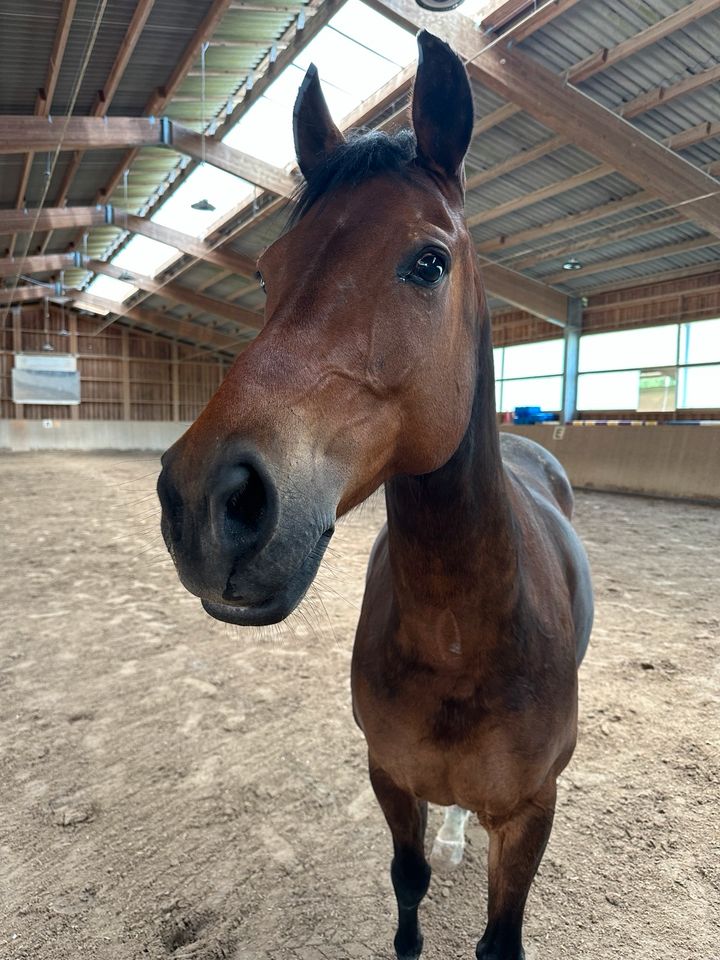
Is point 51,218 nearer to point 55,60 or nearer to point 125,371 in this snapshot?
point 55,60

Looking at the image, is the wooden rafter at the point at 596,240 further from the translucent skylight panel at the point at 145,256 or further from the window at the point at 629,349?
the translucent skylight panel at the point at 145,256

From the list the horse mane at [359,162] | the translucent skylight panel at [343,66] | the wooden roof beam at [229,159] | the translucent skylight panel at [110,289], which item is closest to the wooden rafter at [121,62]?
the wooden roof beam at [229,159]

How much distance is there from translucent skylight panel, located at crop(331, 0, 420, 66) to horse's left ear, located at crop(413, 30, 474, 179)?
6.93 metres

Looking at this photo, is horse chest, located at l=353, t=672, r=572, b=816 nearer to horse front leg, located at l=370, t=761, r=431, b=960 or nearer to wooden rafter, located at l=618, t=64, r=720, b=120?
horse front leg, located at l=370, t=761, r=431, b=960

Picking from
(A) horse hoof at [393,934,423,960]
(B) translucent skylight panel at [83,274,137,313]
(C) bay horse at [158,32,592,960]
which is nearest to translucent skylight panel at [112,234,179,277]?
(B) translucent skylight panel at [83,274,137,313]

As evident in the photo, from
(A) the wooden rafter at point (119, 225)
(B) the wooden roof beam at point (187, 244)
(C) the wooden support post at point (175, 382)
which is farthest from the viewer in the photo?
(C) the wooden support post at point (175, 382)

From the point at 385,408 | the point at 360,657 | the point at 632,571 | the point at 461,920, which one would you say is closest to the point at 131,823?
the point at 461,920

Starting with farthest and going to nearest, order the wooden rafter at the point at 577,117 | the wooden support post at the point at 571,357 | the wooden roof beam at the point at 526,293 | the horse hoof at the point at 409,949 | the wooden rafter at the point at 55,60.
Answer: the wooden support post at the point at 571,357
the wooden roof beam at the point at 526,293
the wooden rafter at the point at 577,117
the wooden rafter at the point at 55,60
the horse hoof at the point at 409,949

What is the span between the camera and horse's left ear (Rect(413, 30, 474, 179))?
111 centimetres

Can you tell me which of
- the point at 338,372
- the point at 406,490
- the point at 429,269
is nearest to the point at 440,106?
the point at 429,269

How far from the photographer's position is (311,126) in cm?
138

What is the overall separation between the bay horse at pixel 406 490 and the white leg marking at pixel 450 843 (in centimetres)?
43

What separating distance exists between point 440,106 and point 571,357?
15.2m

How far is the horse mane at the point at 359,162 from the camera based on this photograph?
1129 millimetres
